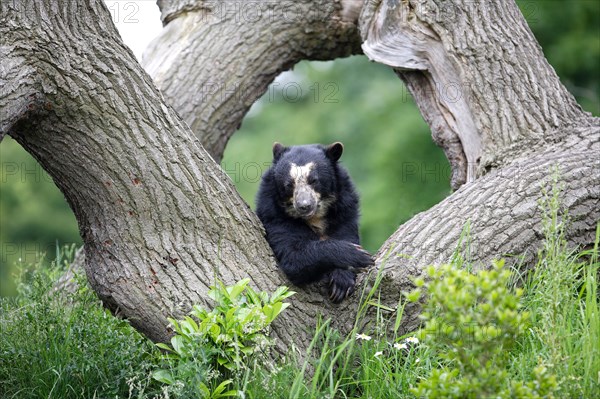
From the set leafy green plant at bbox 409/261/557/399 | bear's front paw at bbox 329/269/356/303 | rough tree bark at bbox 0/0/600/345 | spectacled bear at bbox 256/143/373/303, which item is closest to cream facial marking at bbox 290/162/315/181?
spectacled bear at bbox 256/143/373/303

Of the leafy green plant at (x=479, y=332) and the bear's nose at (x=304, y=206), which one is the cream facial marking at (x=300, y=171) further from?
the leafy green plant at (x=479, y=332)

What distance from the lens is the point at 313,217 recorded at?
237 inches

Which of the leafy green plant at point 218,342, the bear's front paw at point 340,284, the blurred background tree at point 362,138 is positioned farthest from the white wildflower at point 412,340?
the blurred background tree at point 362,138

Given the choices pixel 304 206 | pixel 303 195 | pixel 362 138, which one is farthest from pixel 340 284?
pixel 362 138

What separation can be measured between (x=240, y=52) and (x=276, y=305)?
12.0 feet

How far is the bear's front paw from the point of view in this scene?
507cm

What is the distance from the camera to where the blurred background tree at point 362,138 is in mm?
16969

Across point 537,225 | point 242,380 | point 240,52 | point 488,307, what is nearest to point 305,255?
point 242,380

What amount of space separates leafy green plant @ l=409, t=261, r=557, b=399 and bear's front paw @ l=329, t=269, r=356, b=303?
1571mm

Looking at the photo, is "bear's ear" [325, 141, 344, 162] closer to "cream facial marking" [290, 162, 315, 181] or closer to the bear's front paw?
"cream facial marking" [290, 162, 315, 181]

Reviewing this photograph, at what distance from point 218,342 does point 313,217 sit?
1.94 m

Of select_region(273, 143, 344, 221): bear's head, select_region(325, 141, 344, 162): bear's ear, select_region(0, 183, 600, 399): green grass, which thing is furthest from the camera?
select_region(325, 141, 344, 162): bear's ear

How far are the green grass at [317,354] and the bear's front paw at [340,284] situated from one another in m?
0.15

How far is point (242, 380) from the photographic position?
14.1 feet
